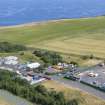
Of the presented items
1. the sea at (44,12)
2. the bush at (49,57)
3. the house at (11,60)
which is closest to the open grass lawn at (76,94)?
the bush at (49,57)

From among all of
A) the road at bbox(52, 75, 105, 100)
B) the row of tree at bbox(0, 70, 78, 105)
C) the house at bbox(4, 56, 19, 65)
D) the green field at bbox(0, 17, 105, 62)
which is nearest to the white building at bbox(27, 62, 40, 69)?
the house at bbox(4, 56, 19, 65)

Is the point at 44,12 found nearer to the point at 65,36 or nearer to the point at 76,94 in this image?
the point at 65,36

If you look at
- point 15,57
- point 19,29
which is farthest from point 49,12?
point 15,57

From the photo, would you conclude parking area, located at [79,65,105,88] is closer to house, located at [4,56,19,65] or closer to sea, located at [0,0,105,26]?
house, located at [4,56,19,65]

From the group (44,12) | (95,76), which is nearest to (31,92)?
(95,76)

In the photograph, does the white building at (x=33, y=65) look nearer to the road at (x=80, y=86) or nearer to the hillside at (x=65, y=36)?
the road at (x=80, y=86)
